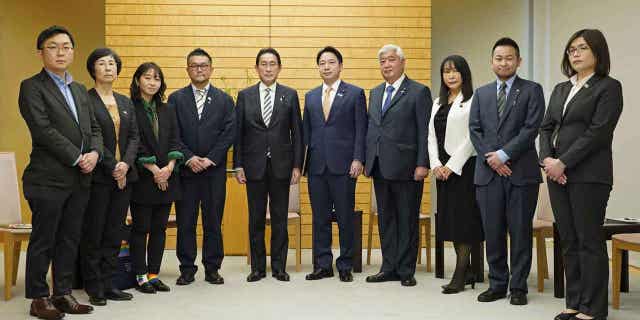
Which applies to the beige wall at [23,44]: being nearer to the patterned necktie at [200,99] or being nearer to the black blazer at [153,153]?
the patterned necktie at [200,99]

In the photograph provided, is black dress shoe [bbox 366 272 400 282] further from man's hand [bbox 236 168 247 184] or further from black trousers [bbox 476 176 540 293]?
man's hand [bbox 236 168 247 184]

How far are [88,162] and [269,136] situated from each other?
156 cm

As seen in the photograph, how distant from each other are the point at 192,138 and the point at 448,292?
6.91ft

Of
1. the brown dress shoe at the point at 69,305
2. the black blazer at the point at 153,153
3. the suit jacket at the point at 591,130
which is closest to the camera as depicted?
the suit jacket at the point at 591,130

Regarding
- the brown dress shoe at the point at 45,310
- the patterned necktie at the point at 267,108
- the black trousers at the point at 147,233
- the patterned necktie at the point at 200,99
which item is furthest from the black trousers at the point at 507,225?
the brown dress shoe at the point at 45,310

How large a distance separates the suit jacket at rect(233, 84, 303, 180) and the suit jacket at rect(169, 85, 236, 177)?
0.17m

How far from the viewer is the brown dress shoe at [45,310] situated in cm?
402

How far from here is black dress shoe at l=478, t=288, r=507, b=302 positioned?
15.0ft

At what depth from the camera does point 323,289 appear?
5004 mm

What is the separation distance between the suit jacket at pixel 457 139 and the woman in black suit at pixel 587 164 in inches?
34.9

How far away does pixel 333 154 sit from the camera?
5316 millimetres

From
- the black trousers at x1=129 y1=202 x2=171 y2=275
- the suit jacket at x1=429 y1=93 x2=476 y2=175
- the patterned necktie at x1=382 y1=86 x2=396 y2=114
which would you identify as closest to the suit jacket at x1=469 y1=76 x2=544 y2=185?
the suit jacket at x1=429 y1=93 x2=476 y2=175

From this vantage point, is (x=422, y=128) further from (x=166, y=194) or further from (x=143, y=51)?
(x=143, y=51)

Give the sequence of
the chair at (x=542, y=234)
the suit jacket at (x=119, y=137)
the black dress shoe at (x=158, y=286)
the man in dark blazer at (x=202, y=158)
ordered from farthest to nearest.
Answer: the man in dark blazer at (x=202, y=158), the chair at (x=542, y=234), the black dress shoe at (x=158, y=286), the suit jacket at (x=119, y=137)
